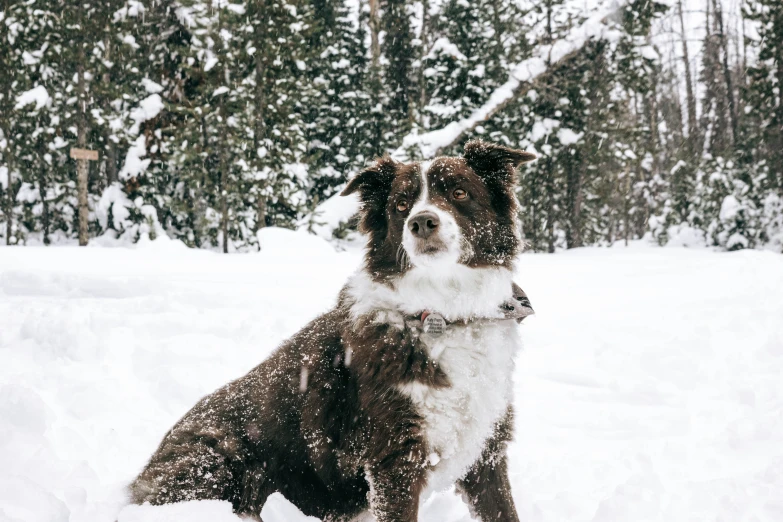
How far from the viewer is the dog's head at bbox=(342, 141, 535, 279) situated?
2.84 meters

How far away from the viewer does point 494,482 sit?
294 cm

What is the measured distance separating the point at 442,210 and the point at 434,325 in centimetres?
62

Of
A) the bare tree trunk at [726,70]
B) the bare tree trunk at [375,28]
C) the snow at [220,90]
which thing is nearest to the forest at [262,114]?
the snow at [220,90]

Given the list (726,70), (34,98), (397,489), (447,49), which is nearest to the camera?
(397,489)

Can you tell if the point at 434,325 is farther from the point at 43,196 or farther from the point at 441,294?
the point at 43,196

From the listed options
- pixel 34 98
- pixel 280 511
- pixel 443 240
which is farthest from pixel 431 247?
pixel 34 98

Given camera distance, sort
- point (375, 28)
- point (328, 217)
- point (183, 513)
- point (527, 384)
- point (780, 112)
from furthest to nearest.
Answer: point (375, 28) → point (780, 112) → point (328, 217) → point (527, 384) → point (183, 513)

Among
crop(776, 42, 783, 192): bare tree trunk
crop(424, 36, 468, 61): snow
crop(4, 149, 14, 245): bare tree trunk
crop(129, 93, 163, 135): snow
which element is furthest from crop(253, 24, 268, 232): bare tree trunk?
crop(776, 42, 783, 192): bare tree trunk

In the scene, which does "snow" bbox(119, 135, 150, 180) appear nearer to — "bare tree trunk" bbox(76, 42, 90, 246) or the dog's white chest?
"bare tree trunk" bbox(76, 42, 90, 246)

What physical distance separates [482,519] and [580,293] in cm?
699

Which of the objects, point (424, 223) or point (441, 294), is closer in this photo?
point (424, 223)

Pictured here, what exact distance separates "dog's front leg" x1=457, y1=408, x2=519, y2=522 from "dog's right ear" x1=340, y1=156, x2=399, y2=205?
1461mm

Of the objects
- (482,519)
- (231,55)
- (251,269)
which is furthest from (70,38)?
(482,519)

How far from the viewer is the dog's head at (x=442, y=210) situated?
112 inches
